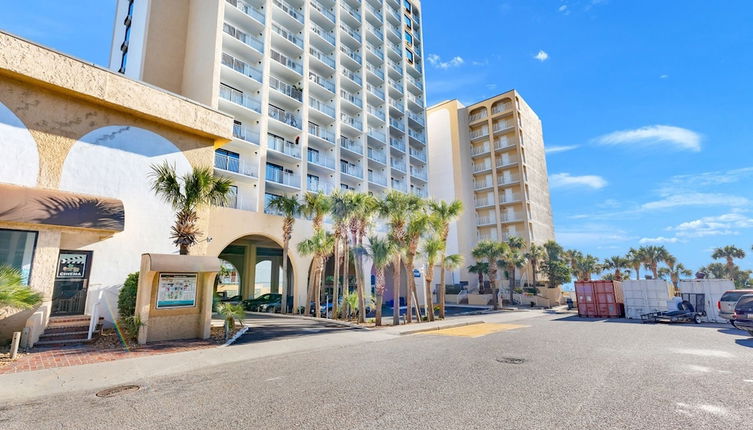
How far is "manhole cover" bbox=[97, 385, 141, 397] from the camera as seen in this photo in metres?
6.62

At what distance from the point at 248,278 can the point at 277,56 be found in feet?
69.4

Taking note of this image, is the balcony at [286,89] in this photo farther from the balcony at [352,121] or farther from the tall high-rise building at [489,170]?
the tall high-rise building at [489,170]

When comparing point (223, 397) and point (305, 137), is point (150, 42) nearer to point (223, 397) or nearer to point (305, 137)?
Result: point (305, 137)

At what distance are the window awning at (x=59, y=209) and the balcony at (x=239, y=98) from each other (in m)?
13.7

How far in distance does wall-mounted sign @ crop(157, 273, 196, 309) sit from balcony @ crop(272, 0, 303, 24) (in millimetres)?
28158

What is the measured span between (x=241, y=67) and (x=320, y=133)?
8757 millimetres

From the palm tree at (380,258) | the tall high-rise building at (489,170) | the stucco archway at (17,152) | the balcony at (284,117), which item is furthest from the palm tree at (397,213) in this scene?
the tall high-rise building at (489,170)

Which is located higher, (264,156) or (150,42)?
(150,42)

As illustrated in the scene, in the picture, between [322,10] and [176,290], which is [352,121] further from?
[176,290]

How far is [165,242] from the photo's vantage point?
16.0 metres

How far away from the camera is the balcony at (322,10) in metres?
35.5

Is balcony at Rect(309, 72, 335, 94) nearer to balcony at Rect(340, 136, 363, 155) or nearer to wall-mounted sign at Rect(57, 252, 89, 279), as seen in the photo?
balcony at Rect(340, 136, 363, 155)

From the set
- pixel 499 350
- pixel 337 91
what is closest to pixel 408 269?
pixel 499 350

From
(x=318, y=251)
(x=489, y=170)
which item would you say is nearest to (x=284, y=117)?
(x=318, y=251)
